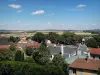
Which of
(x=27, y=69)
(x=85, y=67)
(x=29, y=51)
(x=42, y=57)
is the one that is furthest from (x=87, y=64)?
(x=29, y=51)

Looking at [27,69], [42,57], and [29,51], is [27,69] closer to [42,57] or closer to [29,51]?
[42,57]

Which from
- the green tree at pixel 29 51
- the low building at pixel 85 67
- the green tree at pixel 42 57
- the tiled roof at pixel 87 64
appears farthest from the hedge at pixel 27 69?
the green tree at pixel 29 51

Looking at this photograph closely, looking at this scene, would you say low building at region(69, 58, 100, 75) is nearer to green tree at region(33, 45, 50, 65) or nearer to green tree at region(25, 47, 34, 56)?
green tree at region(33, 45, 50, 65)

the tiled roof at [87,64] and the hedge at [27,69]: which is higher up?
the tiled roof at [87,64]

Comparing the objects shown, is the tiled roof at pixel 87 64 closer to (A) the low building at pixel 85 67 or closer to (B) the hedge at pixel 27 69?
(A) the low building at pixel 85 67

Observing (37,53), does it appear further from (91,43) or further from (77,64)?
(91,43)
